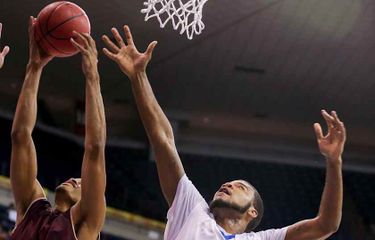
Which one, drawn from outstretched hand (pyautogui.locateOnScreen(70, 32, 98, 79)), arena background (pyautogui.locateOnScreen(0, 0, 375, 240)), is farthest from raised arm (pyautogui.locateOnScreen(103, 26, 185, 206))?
arena background (pyautogui.locateOnScreen(0, 0, 375, 240))

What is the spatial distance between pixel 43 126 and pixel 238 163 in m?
3.25

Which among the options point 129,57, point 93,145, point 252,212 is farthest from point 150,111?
point 252,212

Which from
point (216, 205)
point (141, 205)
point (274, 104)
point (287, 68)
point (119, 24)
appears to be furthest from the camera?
point (141, 205)

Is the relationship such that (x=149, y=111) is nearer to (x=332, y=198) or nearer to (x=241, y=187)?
(x=241, y=187)

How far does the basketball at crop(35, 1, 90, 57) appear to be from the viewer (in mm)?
2926

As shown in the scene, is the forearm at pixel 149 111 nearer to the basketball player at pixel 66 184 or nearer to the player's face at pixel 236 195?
the basketball player at pixel 66 184

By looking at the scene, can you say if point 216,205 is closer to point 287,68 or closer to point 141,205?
point 287,68

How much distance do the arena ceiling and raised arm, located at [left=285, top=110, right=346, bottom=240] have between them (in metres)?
4.48

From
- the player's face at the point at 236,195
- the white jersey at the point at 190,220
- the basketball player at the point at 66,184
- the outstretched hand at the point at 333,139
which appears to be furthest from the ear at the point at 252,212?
the basketball player at the point at 66,184

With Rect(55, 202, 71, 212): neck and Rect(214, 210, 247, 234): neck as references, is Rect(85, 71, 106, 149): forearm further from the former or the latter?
Rect(214, 210, 247, 234): neck

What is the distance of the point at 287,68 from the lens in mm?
8773

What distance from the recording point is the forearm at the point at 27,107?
2803 mm

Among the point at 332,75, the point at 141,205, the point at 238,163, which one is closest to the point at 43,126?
the point at 141,205

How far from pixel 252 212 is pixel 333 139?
0.50m
